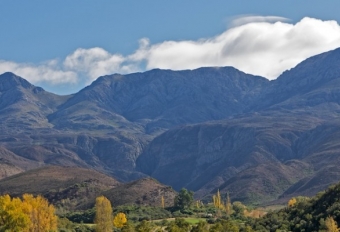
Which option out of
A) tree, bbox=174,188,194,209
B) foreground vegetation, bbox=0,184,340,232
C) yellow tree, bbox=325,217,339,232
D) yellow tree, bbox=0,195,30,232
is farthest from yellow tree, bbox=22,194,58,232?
tree, bbox=174,188,194,209

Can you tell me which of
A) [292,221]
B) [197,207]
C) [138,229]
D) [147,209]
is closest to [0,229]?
[138,229]

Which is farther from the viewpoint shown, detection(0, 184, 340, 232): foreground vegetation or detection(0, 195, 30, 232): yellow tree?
detection(0, 195, 30, 232): yellow tree

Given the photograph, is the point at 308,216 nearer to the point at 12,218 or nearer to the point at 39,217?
the point at 39,217

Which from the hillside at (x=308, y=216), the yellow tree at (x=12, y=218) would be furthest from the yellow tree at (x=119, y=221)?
the hillside at (x=308, y=216)

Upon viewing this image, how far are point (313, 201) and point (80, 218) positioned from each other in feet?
214

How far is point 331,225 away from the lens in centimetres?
8550

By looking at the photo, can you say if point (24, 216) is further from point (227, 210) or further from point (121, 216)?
point (227, 210)

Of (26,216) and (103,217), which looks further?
(103,217)

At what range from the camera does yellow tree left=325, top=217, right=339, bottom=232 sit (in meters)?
84.6

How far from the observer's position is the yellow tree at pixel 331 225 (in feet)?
278

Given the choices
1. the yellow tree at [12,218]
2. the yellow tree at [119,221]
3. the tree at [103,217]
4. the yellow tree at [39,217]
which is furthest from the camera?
the yellow tree at [119,221]

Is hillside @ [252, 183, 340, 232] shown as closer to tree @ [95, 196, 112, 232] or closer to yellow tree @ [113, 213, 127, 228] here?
tree @ [95, 196, 112, 232]

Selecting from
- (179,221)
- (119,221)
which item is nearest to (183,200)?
(119,221)

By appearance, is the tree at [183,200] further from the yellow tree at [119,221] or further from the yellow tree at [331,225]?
the yellow tree at [331,225]
